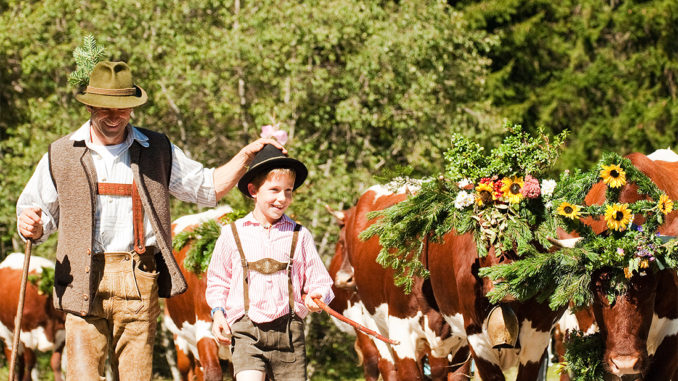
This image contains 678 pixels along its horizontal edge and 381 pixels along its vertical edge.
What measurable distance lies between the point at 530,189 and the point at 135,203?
2275 millimetres

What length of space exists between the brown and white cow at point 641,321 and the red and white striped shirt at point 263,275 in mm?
1714

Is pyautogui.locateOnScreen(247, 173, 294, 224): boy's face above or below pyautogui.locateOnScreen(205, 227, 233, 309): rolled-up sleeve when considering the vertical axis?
above

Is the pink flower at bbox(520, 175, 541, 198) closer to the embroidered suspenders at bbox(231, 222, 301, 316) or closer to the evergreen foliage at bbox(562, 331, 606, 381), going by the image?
the evergreen foliage at bbox(562, 331, 606, 381)

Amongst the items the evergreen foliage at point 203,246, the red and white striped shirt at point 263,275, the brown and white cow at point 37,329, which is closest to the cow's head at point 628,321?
the red and white striped shirt at point 263,275

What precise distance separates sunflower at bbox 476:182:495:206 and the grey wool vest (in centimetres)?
189

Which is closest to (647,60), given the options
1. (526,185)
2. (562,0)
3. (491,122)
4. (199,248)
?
(562,0)

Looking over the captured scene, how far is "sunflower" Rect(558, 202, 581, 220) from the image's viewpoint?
576 centimetres

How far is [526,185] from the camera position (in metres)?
5.93

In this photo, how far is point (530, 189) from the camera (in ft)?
19.4

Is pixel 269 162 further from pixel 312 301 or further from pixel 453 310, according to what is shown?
pixel 453 310

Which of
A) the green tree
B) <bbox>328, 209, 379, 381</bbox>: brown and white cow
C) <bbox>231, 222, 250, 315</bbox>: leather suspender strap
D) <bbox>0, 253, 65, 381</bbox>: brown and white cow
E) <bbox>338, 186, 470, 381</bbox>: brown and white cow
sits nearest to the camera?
<bbox>231, 222, 250, 315</bbox>: leather suspender strap

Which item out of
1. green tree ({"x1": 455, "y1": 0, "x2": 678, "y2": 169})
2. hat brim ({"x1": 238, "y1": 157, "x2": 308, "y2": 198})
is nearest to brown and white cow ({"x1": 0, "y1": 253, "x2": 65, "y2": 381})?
hat brim ({"x1": 238, "y1": 157, "x2": 308, "y2": 198})

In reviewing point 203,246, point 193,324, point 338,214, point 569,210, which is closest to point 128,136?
point 569,210

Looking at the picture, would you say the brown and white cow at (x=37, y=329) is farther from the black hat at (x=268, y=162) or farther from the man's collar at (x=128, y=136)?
the black hat at (x=268, y=162)
